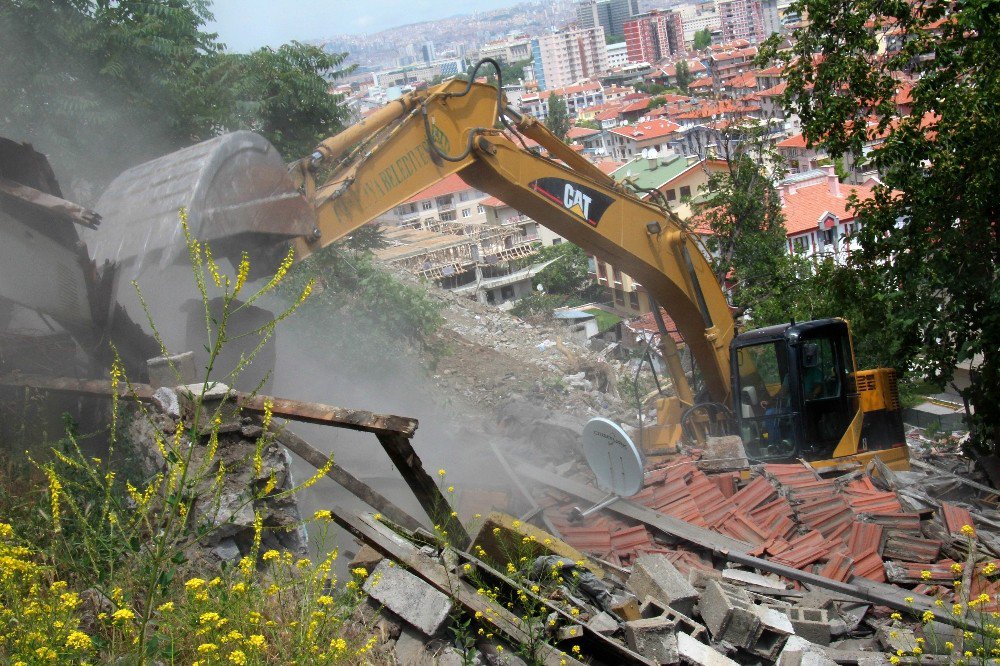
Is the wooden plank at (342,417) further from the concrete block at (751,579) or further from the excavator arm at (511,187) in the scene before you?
the concrete block at (751,579)

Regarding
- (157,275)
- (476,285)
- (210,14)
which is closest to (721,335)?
(157,275)

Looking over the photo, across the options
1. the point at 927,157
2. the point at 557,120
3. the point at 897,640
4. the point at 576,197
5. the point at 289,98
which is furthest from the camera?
the point at 557,120

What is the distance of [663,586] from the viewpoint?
5504mm

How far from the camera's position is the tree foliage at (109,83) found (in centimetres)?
1142

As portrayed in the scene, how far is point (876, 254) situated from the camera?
9.30 meters

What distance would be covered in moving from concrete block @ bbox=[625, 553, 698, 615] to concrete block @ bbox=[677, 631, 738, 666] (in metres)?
0.45

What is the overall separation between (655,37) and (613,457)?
197 meters

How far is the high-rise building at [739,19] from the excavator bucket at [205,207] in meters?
185

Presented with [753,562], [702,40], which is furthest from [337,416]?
[702,40]

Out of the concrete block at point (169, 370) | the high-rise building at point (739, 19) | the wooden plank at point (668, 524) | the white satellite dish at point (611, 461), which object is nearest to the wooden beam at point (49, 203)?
the concrete block at point (169, 370)

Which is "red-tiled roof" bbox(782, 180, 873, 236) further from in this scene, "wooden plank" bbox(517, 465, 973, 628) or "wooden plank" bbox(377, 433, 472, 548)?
"wooden plank" bbox(377, 433, 472, 548)

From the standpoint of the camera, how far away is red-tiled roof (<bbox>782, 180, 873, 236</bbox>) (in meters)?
36.2

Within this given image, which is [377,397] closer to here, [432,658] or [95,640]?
[432,658]

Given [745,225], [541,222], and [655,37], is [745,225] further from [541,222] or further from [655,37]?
[655,37]
